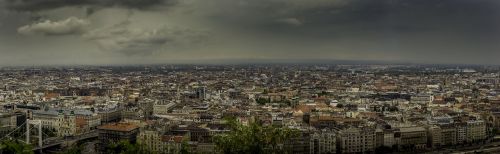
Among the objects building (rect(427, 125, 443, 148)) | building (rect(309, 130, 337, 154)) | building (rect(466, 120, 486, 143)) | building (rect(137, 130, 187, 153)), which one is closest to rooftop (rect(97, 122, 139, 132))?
building (rect(137, 130, 187, 153))

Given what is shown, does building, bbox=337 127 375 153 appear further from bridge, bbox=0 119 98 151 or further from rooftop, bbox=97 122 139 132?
bridge, bbox=0 119 98 151

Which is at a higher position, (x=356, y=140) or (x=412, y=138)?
(x=356, y=140)

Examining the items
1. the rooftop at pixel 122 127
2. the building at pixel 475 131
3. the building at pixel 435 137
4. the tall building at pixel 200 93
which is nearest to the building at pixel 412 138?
the building at pixel 435 137

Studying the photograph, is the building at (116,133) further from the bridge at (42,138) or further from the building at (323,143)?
the building at (323,143)

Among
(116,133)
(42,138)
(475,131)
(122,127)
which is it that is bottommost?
(42,138)

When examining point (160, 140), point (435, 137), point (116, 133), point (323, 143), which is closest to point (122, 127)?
point (116, 133)

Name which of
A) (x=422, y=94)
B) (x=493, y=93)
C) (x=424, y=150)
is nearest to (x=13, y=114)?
(x=424, y=150)

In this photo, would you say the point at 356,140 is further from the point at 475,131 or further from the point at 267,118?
the point at 475,131

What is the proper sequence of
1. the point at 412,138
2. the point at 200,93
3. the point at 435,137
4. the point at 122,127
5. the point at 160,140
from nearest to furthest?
the point at 160,140
the point at 412,138
the point at 435,137
the point at 122,127
the point at 200,93

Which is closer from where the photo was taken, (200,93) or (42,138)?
(42,138)

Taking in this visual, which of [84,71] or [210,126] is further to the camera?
[84,71]

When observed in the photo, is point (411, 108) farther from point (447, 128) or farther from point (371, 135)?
point (371, 135)
